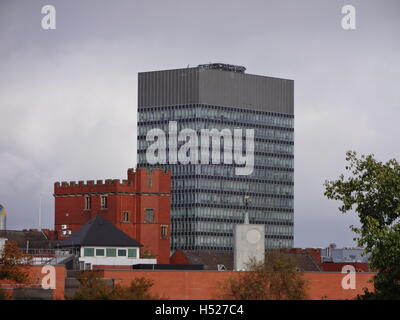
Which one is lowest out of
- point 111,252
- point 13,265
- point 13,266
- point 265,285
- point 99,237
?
point 265,285

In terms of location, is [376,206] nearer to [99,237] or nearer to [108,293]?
[108,293]

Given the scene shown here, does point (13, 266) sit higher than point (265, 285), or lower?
higher

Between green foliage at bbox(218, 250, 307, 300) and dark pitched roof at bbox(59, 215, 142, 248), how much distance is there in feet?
146

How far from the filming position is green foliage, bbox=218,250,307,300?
4564 inches

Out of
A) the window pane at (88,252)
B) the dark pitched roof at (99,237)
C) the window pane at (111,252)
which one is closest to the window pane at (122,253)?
the window pane at (111,252)

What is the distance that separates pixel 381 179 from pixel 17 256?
137 feet

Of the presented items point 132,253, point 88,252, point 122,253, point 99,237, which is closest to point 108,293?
point 88,252

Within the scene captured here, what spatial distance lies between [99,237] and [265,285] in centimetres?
5291

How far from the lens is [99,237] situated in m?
168

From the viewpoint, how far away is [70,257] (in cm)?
15188

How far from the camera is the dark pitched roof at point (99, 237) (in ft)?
545

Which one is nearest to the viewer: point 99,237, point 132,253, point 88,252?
point 88,252

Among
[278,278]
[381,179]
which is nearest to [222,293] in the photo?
[278,278]
